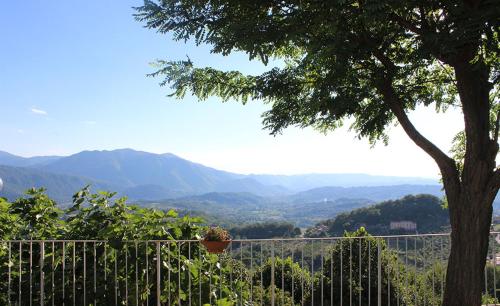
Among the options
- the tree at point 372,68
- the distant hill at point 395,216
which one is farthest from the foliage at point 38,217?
the distant hill at point 395,216

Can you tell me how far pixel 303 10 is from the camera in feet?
14.1

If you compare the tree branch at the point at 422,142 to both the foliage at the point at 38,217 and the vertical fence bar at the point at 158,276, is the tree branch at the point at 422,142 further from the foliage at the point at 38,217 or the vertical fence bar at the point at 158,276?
the foliage at the point at 38,217

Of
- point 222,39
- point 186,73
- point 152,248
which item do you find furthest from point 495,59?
point 152,248

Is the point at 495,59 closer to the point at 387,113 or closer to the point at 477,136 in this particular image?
the point at 477,136

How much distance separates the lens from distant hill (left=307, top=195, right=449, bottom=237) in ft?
183

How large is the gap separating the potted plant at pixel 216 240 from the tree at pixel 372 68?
4.96ft

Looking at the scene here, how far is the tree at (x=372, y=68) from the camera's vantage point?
408 centimetres

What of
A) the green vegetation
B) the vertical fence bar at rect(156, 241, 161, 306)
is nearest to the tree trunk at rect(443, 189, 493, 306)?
the green vegetation

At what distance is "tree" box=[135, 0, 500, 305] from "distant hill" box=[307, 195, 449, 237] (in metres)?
50.8

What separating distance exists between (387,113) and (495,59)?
130 centimetres

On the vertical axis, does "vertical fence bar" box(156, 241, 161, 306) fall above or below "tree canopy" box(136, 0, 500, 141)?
below

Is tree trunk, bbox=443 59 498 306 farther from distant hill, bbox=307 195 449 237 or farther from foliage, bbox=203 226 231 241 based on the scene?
distant hill, bbox=307 195 449 237

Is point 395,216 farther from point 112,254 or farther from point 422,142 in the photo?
point 112,254

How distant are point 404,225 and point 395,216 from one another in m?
8.11
